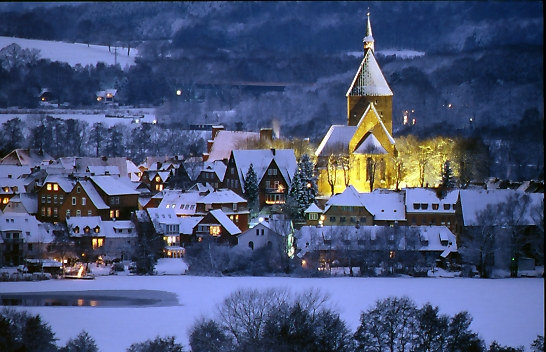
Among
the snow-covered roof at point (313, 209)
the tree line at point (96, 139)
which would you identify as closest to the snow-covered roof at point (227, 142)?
the tree line at point (96, 139)

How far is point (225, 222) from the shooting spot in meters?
19.9

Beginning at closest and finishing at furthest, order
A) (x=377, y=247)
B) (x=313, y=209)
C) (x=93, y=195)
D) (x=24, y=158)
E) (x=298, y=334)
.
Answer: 1. (x=298, y=334)
2. (x=377, y=247)
3. (x=313, y=209)
4. (x=93, y=195)
5. (x=24, y=158)

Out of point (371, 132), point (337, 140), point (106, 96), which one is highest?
point (106, 96)

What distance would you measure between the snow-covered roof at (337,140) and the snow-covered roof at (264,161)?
566 millimetres

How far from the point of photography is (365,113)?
2461 centimetres

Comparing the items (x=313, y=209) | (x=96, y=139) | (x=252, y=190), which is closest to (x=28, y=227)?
(x=252, y=190)

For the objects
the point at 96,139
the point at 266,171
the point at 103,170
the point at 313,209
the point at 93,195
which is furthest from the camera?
the point at 96,139

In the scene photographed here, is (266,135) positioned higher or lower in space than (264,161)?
higher

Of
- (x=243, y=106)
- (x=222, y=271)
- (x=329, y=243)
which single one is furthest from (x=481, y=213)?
(x=243, y=106)

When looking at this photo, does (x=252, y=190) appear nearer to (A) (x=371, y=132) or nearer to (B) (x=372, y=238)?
(A) (x=371, y=132)

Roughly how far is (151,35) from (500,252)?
19.2 m

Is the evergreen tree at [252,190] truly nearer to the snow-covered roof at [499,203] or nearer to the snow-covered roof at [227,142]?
the snow-covered roof at [227,142]

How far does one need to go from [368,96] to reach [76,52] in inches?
451

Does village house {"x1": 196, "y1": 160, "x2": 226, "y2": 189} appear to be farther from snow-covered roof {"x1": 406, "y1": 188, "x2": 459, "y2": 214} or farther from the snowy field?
the snowy field
